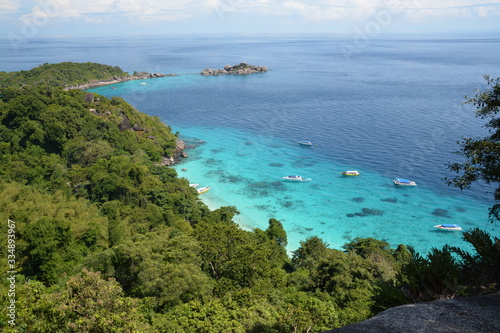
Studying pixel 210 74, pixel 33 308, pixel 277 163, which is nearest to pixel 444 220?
pixel 277 163

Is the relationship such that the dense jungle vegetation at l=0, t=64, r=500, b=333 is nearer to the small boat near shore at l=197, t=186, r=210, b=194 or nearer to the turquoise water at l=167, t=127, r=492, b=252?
the small boat near shore at l=197, t=186, r=210, b=194

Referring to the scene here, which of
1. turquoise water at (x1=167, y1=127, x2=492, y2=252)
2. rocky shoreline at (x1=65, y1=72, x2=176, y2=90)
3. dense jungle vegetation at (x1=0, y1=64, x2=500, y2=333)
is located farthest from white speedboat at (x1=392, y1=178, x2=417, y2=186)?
rocky shoreline at (x1=65, y1=72, x2=176, y2=90)

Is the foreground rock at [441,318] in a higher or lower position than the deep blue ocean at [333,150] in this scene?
higher

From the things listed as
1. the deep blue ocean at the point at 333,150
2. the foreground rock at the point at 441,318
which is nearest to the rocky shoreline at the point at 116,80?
the deep blue ocean at the point at 333,150

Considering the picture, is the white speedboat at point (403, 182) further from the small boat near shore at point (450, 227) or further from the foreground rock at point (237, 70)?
the foreground rock at point (237, 70)

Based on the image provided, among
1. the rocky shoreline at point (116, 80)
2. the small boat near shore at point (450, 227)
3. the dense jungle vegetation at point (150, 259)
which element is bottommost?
the small boat near shore at point (450, 227)

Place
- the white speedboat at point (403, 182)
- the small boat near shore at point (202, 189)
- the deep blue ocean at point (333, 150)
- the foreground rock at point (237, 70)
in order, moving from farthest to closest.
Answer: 1. the foreground rock at point (237, 70)
2. the white speedboat at point (403, 182)
3. the small boat near shore at point (202, 189)
4. the deep blue ocean at point (333, 150)

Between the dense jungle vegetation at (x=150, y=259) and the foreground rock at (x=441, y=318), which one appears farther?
the dense jungle vegetation at (x=150, y=259)
